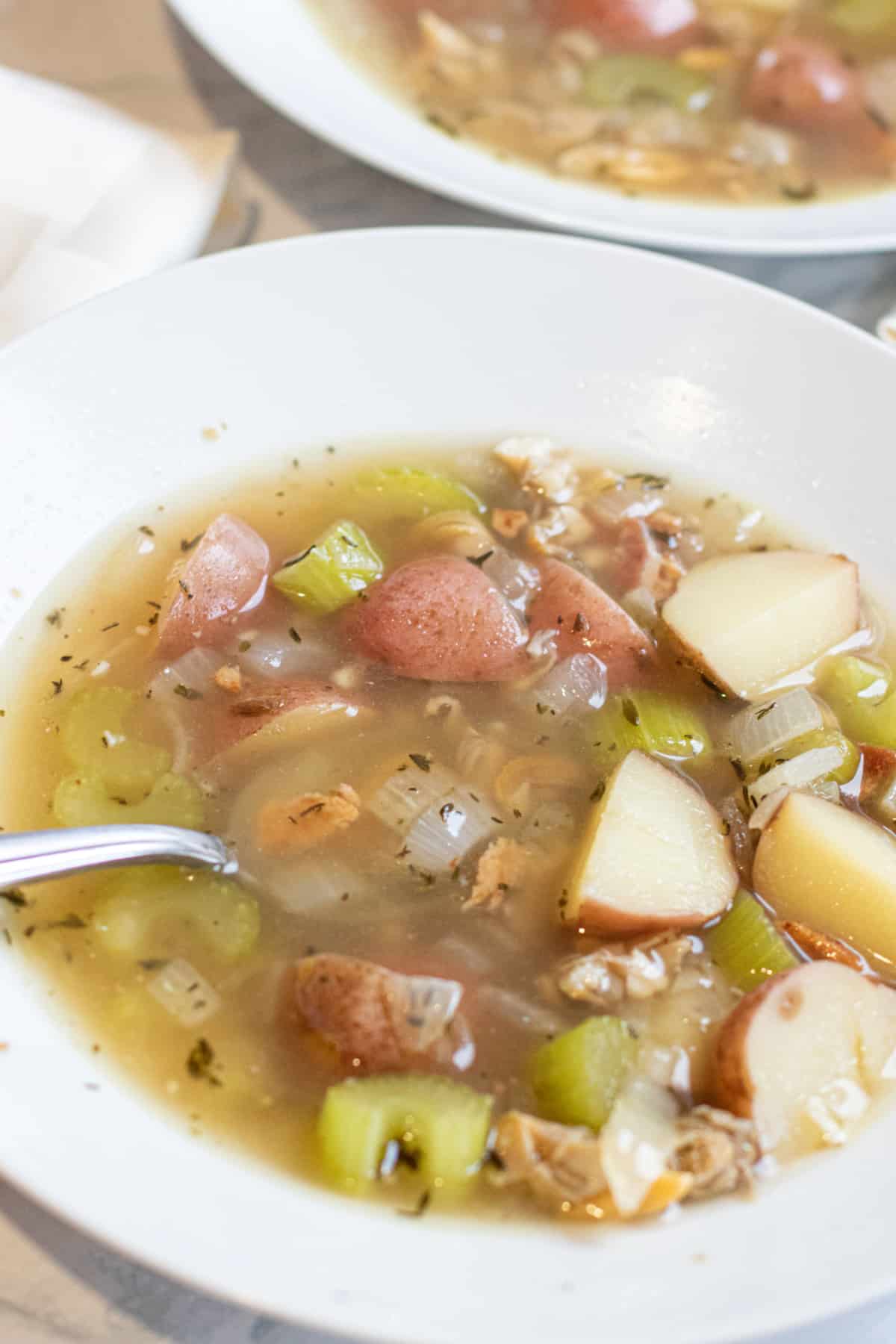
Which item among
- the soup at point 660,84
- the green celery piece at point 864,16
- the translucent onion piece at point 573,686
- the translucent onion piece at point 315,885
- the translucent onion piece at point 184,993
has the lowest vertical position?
the translucent onion piece at point 184,993

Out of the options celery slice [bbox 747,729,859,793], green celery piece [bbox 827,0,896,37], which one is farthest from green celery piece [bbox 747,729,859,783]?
green celery piece [bbox 827,0,896,37]

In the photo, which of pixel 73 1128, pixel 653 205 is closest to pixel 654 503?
pixel 653 205

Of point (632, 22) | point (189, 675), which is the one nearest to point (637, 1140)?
point (189, 675)

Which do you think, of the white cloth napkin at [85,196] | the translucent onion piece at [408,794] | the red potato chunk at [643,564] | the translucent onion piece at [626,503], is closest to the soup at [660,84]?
the white cloth napkin at [85,196]

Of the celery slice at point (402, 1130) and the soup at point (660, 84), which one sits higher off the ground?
the soup at point (660, 84)

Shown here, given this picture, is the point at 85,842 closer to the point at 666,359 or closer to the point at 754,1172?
the point at 754,1172

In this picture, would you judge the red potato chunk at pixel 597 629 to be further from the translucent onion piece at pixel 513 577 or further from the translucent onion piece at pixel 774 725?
the translucent onion piece at pixel 774 725
